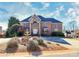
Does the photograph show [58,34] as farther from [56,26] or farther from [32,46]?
[32,46]

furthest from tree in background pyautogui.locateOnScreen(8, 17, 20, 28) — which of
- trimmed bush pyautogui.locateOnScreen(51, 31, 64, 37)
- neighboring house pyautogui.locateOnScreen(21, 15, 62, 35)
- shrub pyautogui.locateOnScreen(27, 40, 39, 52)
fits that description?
trimmed bush pyautogui.locateOnScreen(51, 31, 64, 37)

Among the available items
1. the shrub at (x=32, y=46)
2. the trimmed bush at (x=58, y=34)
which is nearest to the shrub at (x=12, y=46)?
the shrub at (x=32, y=46)

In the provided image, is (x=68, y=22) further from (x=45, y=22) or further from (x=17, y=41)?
(x=17, y=41)

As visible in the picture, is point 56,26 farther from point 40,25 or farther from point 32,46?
point 32,46

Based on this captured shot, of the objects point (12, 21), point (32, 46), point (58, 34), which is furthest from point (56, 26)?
point (12, 21)

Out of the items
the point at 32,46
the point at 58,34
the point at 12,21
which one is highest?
the point at 12,21

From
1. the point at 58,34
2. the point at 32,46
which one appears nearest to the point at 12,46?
the point at 32,46

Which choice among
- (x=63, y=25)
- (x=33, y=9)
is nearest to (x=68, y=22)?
(x=63, y=25)

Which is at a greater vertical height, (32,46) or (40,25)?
(40,25)
